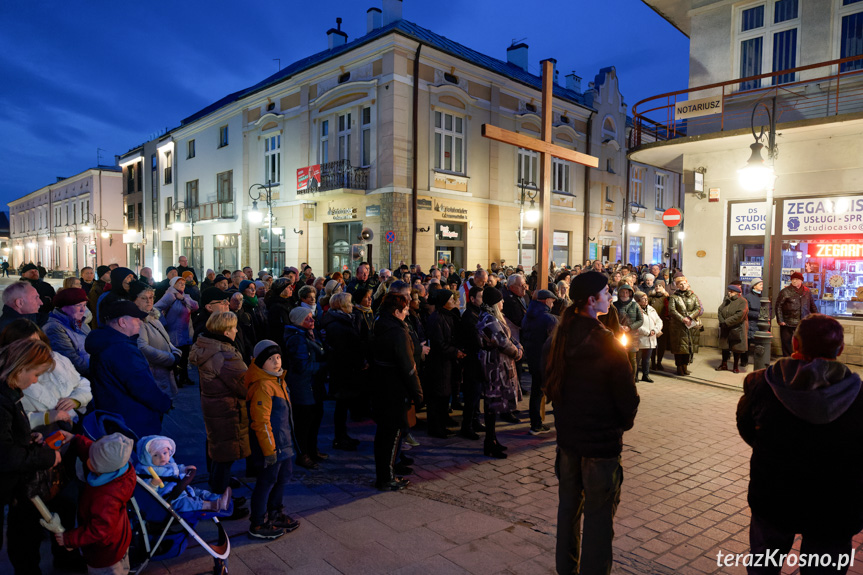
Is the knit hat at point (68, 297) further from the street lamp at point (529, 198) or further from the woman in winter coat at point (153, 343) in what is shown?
the street lamp at point (529, 198)

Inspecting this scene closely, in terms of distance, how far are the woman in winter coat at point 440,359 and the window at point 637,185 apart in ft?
90.0

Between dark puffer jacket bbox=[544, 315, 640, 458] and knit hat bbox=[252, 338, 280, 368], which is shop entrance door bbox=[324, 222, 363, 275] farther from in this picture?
dark puffer jacket bbox=[544, 315, 640, 458]

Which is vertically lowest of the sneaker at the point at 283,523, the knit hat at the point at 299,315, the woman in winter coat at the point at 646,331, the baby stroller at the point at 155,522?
the sneaker at the point at 283,523

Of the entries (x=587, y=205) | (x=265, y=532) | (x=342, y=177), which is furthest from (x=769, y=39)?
(x=587, y=205)

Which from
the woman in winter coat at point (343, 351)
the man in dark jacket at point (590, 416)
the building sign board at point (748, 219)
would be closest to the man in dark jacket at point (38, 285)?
the woman in winter coat at point (343, 351)

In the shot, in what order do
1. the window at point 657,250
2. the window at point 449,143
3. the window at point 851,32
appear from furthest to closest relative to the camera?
1. the window at point 657,250
2. the window at point 449,143
3. the window at point 851,32

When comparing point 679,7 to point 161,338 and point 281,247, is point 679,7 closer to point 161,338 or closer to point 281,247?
point 161,338

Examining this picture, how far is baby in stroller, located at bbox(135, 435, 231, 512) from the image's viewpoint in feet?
11.4

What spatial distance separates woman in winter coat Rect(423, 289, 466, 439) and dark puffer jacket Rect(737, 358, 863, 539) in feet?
13.1

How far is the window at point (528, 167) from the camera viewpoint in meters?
23.8

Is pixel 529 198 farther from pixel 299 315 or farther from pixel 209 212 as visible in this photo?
pixel 299 315

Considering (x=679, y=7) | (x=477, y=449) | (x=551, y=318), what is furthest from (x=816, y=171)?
(x=477, y=449)

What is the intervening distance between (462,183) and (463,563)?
18746mm

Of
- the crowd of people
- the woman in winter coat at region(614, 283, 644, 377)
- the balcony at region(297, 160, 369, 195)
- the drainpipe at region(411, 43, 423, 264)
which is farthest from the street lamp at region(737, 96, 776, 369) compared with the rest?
the balcony at region(297, 160, 369, 195)
